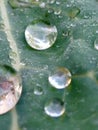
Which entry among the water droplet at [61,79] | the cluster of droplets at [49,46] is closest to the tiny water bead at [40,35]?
the cluster of droplets at [49,46]

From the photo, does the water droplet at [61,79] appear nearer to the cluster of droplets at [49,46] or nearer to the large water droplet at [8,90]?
the cluster of droplets at [49,46]

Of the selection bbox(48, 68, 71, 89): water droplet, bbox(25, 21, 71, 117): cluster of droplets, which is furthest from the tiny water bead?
bbox(48, 68, 71, 89): water droplet

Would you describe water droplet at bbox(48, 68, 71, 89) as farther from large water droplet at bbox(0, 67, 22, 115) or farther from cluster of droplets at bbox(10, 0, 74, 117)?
large water droplet at bbox(0, 67, 22, 115)

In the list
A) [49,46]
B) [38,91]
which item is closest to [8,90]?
[38,91]

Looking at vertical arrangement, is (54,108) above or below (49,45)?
below

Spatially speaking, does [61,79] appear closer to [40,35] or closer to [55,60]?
[55,60]
